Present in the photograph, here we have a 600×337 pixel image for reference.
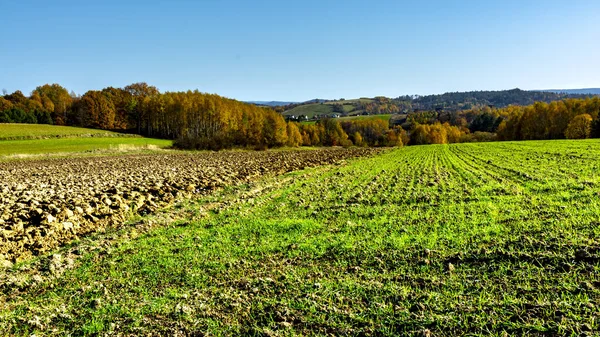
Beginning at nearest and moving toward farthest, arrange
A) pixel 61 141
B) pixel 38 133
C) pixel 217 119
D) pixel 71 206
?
pixel 71 206 < pixel 61 141 < pixel 38 133 < pixel 217 119

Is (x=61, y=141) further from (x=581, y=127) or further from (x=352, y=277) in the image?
(x=581, y=127)

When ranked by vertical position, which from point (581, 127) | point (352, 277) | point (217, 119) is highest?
point (217, 119)

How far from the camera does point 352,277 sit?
656 centimetres

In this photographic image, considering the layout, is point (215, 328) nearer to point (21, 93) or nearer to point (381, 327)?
point (381, 327)

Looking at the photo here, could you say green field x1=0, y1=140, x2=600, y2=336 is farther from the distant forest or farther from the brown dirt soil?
the distant forest

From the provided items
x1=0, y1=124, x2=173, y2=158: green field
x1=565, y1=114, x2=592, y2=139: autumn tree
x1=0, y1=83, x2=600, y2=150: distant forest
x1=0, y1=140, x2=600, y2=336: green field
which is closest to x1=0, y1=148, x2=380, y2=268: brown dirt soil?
x1=0, y1=140, x2=600, y2=336: green field

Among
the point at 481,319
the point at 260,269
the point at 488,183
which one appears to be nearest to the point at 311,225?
the point at 260,269

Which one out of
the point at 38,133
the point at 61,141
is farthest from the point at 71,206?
the point at 38,133

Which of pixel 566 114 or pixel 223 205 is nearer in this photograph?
pixel 223 205

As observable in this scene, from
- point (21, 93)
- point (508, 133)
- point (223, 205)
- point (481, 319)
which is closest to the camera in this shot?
point (481, 319)

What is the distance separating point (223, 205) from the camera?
48.0 feet

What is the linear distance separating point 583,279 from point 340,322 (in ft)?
A: 12.9

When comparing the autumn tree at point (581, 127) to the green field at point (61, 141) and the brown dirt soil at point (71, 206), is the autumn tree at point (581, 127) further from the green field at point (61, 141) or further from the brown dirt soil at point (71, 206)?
the green field at point (61, 141)

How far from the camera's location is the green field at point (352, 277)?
16.2ft
